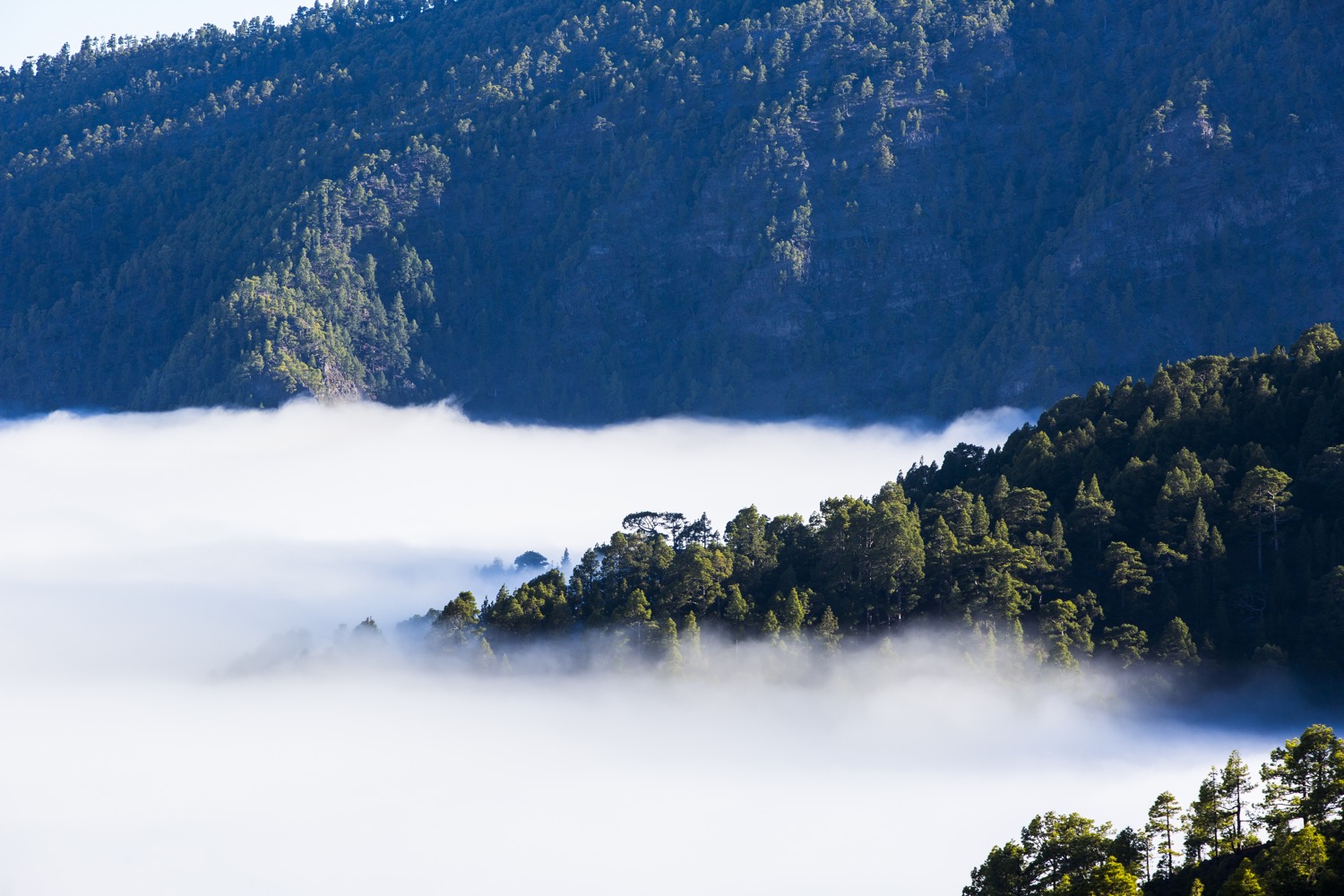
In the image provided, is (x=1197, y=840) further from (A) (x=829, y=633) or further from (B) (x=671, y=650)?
(B) (x=671, y=650)

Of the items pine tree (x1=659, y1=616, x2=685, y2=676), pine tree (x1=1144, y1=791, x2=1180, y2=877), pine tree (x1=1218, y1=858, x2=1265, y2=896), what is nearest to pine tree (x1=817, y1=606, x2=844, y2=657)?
pine tree (x1=659, y1=616, x2=685, y2=676)

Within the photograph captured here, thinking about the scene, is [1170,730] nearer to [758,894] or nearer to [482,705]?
[758,894]

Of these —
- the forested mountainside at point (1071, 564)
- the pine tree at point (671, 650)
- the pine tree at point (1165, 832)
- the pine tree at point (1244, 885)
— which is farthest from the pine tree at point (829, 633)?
the pine tree at point (1244, 885)

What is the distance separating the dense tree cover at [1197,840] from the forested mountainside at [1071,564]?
1782 inches

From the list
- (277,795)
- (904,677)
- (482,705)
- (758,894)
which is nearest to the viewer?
(758,894)

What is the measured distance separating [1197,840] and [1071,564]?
61468 mm

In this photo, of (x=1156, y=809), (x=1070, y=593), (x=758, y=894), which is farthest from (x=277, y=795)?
(x=1156, y=809)

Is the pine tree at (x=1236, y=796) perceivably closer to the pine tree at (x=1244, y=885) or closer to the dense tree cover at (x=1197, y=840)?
the dense tree cover at (x=1197, y=840)

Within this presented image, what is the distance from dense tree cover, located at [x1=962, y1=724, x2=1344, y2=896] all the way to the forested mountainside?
45275 millimetres

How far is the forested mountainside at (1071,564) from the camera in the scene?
490 feet

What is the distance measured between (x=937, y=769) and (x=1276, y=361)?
47.0 m

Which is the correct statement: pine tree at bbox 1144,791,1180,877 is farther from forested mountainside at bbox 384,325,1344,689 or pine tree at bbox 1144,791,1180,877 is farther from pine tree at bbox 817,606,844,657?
pine tree at bbox 817,606,844,657

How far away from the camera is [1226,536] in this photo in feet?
512

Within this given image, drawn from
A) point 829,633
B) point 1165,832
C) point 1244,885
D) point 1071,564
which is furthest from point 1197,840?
point 1071,564
